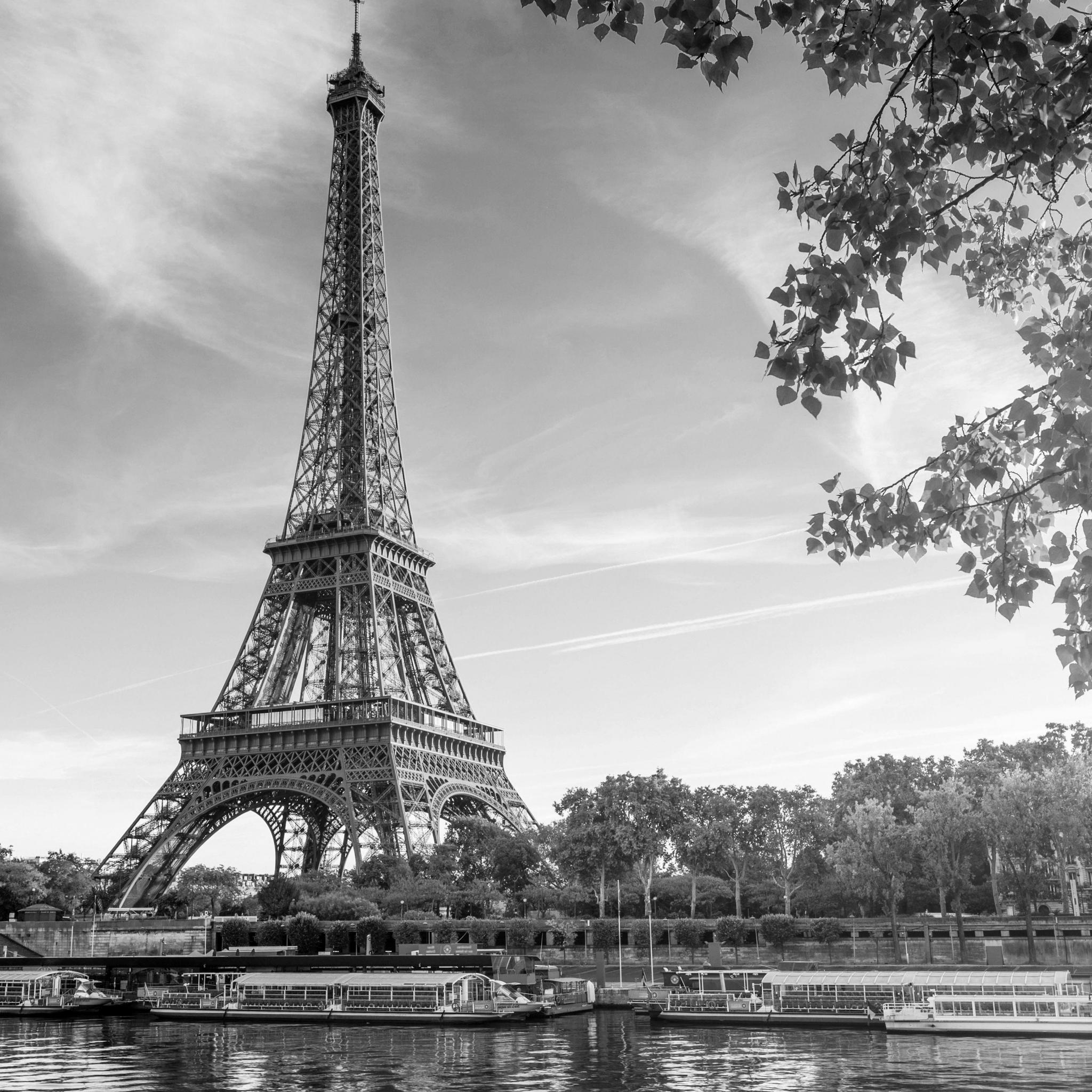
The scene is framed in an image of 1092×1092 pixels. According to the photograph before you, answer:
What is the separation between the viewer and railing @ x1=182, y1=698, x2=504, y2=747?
9525cm

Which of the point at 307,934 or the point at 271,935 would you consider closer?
the point at 307,934

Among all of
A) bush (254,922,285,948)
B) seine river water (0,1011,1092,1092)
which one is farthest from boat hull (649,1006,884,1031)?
bush (254,922,285,948)

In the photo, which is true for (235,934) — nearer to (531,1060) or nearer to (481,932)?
(481,932)

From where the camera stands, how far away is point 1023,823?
74438 millimetres

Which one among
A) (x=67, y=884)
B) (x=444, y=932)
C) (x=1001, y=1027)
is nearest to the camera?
(x=1001, y=1027)

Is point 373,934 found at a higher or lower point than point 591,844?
lower

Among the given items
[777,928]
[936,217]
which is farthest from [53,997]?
[936,217]

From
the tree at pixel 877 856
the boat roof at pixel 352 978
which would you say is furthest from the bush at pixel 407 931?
the tree at pixel 877 856

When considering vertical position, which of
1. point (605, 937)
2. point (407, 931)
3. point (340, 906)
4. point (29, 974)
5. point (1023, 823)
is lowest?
point (29, 974)

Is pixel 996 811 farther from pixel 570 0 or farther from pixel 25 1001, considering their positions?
pixel 570 0

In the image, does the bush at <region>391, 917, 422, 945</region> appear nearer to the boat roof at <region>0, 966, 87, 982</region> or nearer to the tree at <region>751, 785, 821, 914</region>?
the boat roof at <region>0, 966, 87, 982</region>

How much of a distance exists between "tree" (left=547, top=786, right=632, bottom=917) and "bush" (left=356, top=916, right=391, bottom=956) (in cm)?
1564

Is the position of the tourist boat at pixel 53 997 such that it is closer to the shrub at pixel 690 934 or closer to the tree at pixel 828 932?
the shrub at pixel 690 934

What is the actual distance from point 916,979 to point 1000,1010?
4785mm
